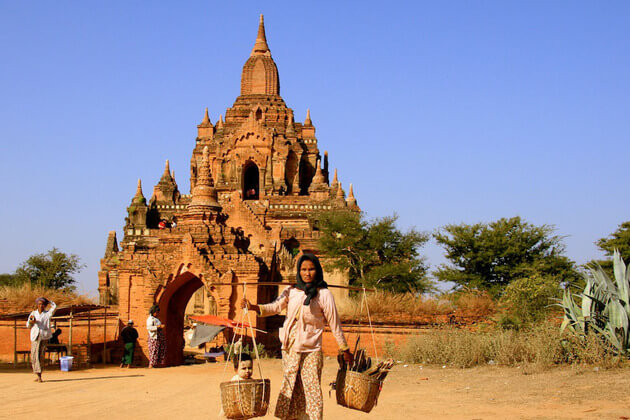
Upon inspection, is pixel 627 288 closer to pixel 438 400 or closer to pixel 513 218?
pixel 438 400

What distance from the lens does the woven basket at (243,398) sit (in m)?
6.61

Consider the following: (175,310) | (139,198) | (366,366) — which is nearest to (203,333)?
(175,310)

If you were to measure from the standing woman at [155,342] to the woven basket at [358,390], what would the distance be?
914 centimetres

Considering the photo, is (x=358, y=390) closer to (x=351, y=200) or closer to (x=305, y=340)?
(x=305, y=340)

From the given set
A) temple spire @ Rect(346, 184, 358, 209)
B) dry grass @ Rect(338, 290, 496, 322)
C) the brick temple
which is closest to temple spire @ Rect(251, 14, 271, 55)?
the brick temple

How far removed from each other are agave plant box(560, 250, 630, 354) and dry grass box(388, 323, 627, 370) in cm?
23

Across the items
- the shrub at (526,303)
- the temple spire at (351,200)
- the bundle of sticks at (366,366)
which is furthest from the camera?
the temple spire at (351,200)

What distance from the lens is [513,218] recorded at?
2348 cm

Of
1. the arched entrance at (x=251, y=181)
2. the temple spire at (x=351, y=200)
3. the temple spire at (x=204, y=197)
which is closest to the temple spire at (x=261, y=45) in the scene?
the arched entrance at (x=251, y=181)

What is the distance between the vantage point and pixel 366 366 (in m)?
7.16

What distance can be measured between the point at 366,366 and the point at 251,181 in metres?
34.1

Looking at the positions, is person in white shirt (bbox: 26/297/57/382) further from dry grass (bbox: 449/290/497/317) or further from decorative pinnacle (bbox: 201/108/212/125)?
decorative pinnacle (bbox: 201/108/212/125)

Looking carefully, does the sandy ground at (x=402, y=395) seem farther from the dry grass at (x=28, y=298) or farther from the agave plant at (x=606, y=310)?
the dry grass at (x=28, y=298)

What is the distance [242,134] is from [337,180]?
5998 millimetres
